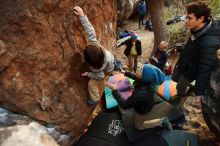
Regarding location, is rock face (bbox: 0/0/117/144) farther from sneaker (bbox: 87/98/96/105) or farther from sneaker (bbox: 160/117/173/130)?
sneaker (bbox: 160/117/173/130)

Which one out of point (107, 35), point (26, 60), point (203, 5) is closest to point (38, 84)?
point (26, 60)

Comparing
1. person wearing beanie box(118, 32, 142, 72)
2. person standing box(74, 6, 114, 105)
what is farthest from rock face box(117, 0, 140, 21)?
person standing box(74, 6, 114, 105)

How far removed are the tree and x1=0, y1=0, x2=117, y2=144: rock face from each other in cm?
630

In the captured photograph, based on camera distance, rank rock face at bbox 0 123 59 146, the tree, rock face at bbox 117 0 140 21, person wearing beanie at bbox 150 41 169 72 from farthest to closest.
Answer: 1. rock face at bbox 117 0 140 21
2. the tree
3. person wearing beanie at bbox 150 41 169 72
4. rock face at bbox 0 123 59 146

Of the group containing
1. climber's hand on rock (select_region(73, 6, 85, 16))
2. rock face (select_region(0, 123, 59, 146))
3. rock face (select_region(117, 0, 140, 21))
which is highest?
climber's hand on rock (select_region(73, 6, 85, 16))

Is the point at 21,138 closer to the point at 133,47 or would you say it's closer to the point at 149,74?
the point at 149,74

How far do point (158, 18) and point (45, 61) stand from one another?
7677 millimetres

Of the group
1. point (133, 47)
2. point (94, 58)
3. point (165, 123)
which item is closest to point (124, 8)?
point (133, 47)

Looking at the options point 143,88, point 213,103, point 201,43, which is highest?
point 201,43

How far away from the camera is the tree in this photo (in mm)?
12000

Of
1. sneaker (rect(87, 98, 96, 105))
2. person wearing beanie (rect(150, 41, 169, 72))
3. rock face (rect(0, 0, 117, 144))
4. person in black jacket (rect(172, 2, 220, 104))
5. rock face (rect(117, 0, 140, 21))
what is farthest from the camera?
rock face (rect(117, 0, 140, 21))

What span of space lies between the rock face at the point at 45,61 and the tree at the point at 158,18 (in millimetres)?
6295

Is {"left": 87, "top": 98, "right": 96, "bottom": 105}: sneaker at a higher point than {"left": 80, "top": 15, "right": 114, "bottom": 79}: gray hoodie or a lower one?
lower

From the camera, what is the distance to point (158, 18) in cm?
1216
